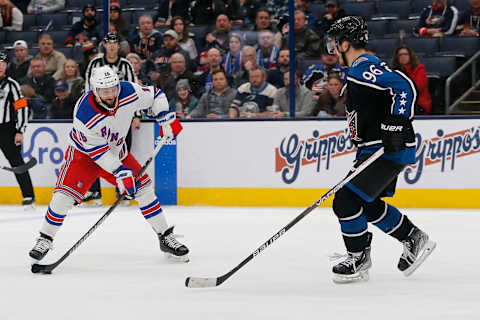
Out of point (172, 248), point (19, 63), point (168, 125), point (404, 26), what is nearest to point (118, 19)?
point (19, 63)

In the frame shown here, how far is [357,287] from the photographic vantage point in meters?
3.18

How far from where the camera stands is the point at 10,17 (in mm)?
8195

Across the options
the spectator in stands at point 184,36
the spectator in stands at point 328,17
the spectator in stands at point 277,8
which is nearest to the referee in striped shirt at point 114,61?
Answer: the spectator in stands at point 184,36

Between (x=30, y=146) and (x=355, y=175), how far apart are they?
174 inches

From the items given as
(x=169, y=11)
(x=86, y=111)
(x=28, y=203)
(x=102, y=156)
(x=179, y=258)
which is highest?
(x=169, y=11)

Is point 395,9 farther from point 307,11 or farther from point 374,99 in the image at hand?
point 374,99

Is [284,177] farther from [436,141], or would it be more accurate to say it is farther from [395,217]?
[395,217]

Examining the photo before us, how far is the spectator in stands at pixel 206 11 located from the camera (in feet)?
23.1

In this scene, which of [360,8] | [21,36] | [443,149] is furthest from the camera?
[21,36]

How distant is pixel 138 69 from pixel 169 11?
2.35ft

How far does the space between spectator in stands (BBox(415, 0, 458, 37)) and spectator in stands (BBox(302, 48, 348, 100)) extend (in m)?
0.78

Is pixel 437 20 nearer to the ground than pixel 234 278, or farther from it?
farther from it

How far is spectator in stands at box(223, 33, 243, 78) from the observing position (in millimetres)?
6723

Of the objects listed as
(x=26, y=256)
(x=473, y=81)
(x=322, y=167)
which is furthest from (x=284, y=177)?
(x=26, y=256)
